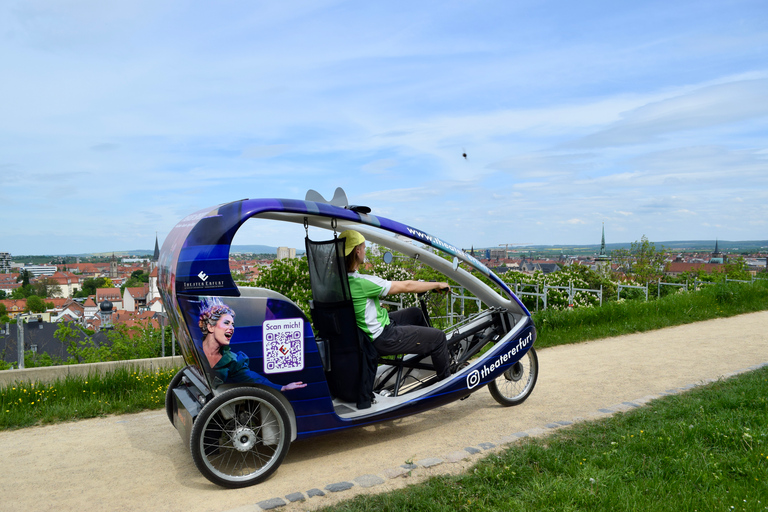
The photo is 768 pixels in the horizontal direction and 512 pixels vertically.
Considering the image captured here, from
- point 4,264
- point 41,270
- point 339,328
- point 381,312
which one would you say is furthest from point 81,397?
point 4,264

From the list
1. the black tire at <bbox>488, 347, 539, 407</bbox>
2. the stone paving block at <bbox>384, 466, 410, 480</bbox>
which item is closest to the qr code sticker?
the stone paving block at <bbox>384, 466, 410, 480</bbox>

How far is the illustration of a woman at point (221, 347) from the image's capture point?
4043 mm

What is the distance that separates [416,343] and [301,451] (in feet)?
4.31

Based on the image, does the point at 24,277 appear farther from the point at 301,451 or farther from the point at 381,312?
the point at 381,312

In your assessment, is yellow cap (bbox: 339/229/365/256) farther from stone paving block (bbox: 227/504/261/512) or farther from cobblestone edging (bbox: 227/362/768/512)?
stone paving block (bbox: 227/504/261/512)

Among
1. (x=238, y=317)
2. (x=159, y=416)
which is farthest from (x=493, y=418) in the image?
(x=159, y=416)

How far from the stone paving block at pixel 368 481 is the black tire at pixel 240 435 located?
0.58 m

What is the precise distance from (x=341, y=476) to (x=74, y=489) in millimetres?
1863

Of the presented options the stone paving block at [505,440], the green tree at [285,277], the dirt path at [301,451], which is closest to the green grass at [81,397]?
the dirt path at [301,451]

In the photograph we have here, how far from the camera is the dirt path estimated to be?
3969 millimetres

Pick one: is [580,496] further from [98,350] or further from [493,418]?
[98,350]

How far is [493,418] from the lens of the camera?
566cm

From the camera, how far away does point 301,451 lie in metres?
4.86

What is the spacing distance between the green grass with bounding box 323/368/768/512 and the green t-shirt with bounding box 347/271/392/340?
4.37 feet
